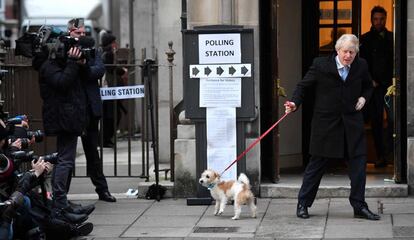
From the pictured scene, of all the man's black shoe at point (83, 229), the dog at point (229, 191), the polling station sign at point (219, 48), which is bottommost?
the man's black shoe at point (83, 229)

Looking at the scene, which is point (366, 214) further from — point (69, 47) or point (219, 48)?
point (69, 47)

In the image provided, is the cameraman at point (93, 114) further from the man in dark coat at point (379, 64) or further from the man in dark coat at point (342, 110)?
the man in dark coat at point (379, 64)

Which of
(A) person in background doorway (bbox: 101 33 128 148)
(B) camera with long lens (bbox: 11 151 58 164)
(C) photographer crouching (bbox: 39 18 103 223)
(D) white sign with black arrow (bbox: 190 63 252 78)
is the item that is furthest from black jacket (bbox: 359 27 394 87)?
(B) camera with long lens (bbox: 11 151 58 164)

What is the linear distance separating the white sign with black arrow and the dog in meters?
1.14

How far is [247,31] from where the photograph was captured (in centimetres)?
1056

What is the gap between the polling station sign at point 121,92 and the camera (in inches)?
458

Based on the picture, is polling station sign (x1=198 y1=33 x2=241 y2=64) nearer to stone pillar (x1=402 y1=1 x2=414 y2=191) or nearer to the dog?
the dog

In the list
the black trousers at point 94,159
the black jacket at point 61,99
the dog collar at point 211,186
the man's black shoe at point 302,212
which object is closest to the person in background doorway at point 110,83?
the black trousers at point 94,159

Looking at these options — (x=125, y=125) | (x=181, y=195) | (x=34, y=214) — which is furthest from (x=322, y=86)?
(x=125, y=125)

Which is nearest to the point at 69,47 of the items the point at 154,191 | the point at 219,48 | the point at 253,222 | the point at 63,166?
the point at 63,166

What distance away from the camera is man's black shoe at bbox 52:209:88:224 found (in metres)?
9.09

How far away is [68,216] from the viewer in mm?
9156

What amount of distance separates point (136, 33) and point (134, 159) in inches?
247

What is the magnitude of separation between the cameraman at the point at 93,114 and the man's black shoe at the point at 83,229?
66.2 inches
